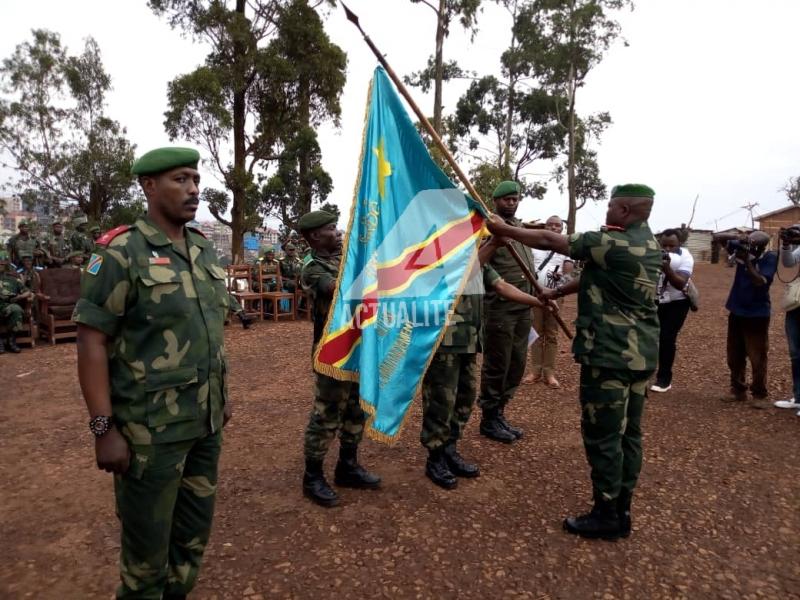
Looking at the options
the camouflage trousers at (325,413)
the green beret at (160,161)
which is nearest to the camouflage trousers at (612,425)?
the camouflage trousers at (325,413)

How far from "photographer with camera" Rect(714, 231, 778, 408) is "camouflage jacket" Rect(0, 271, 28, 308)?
1055 centimetres

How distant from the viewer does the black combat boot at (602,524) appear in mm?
3166

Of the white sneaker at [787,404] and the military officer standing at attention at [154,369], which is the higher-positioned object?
the military officer standing at attention at [154,369]

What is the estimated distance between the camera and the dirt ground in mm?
2752

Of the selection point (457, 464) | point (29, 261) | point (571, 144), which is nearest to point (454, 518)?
point (457, 464)

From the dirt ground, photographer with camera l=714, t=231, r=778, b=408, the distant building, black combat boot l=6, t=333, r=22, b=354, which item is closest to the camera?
the dirt ground

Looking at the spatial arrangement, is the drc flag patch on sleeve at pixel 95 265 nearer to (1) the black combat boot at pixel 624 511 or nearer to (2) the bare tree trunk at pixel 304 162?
(1) the black combat boot at pixel 624 511

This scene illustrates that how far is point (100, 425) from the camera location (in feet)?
6.23

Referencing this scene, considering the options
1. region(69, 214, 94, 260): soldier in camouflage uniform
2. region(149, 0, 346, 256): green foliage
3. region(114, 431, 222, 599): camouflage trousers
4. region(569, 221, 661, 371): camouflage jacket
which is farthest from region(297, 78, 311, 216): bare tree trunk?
region(114, 431, 222, 599): camouflage trousers

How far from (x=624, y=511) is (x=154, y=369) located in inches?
112

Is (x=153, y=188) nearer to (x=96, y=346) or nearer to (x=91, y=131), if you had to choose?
(x=96, y=346)

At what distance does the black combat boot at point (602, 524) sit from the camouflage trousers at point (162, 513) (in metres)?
2.22

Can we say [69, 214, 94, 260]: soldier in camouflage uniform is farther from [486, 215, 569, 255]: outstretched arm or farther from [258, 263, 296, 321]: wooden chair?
[486, 215, 569, 255]: outstretched arm

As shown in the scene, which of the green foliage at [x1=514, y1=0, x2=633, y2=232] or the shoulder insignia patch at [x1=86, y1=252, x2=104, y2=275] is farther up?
the green foliage at [x1=514, y1=0, x2=633, y2=232]
